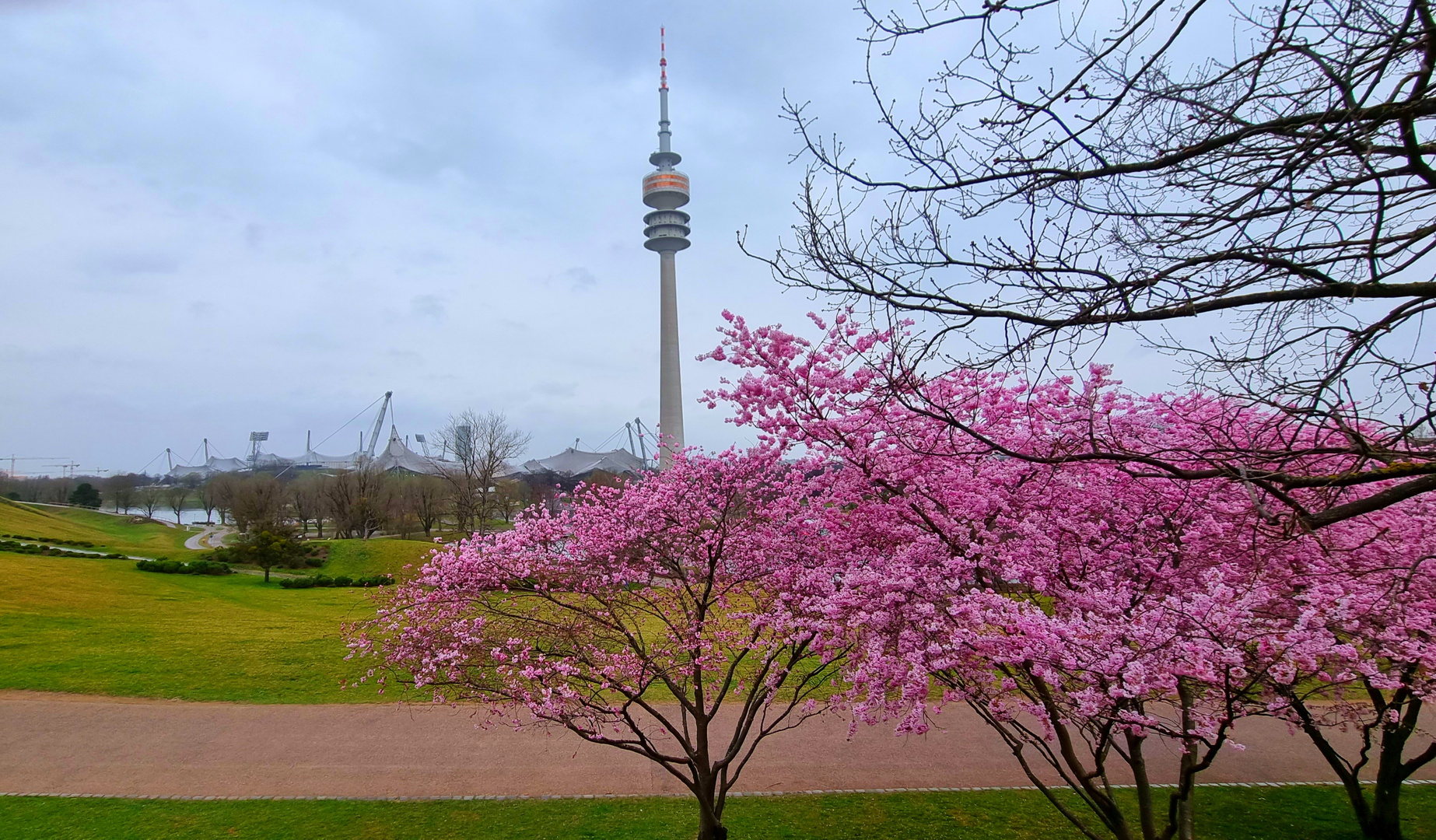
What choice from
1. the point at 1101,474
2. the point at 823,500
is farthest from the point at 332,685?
the point at 1101,474

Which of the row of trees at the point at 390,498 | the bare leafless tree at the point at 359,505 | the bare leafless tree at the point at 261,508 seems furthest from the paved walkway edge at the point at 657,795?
the bare leafless tree at the point at 359,505

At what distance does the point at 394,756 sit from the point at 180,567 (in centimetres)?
1889

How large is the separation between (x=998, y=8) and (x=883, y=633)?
134 inches

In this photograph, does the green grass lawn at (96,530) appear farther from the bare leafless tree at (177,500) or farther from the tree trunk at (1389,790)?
the tree trunk at (1389,790)

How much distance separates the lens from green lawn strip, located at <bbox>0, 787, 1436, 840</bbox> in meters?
7.31

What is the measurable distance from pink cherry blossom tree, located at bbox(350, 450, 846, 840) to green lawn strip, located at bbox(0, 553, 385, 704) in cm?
666

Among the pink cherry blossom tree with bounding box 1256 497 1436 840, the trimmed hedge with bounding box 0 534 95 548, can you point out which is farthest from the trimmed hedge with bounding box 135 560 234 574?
the pink cherry blossom tree with bounding box 1256 497 1436 840

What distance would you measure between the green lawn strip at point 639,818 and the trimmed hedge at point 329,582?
15631 millimetres

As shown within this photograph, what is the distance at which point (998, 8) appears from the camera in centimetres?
283

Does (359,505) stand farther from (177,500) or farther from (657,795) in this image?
(177,500)

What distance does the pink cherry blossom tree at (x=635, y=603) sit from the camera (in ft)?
20.3

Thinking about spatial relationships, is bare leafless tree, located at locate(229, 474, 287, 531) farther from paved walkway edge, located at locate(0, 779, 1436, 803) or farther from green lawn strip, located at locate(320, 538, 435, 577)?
paved walkway edge, located at locate(0, 779, 1436, 803)

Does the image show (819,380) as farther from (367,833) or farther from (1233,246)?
(367,833)

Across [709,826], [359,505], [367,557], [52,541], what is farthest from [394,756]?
[359,505]
